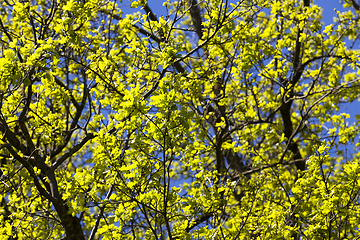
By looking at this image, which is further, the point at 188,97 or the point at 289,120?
the point at 289,120

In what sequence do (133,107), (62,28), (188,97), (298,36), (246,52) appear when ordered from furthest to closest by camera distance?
(298,36) < (188,97) < (246,52) < (62,28) < (133,107)

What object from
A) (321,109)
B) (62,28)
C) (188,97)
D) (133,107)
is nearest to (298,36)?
(321,109)

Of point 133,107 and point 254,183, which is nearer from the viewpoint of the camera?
point 133,107

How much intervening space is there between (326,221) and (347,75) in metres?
5.40

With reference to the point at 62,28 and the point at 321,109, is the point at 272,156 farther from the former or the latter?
the point at 62,28

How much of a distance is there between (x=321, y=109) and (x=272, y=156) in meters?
1.79

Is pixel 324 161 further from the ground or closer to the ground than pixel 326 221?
further from the ground

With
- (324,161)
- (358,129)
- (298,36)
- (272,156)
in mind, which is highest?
(298,36)

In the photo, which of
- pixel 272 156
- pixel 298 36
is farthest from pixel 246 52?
pixel 272 156

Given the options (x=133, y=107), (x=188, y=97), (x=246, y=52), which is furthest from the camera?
(x=188, y=97)

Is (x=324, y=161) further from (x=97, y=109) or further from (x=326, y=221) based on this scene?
(x=97, y=109)

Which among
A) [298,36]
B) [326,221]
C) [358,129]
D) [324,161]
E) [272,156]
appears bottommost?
[326,221]

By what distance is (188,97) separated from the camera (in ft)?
21.9

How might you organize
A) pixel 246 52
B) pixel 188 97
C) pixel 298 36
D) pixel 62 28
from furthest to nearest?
pixel 298 36
pixel 188 97
pixel 246 52
pixel 62 28
